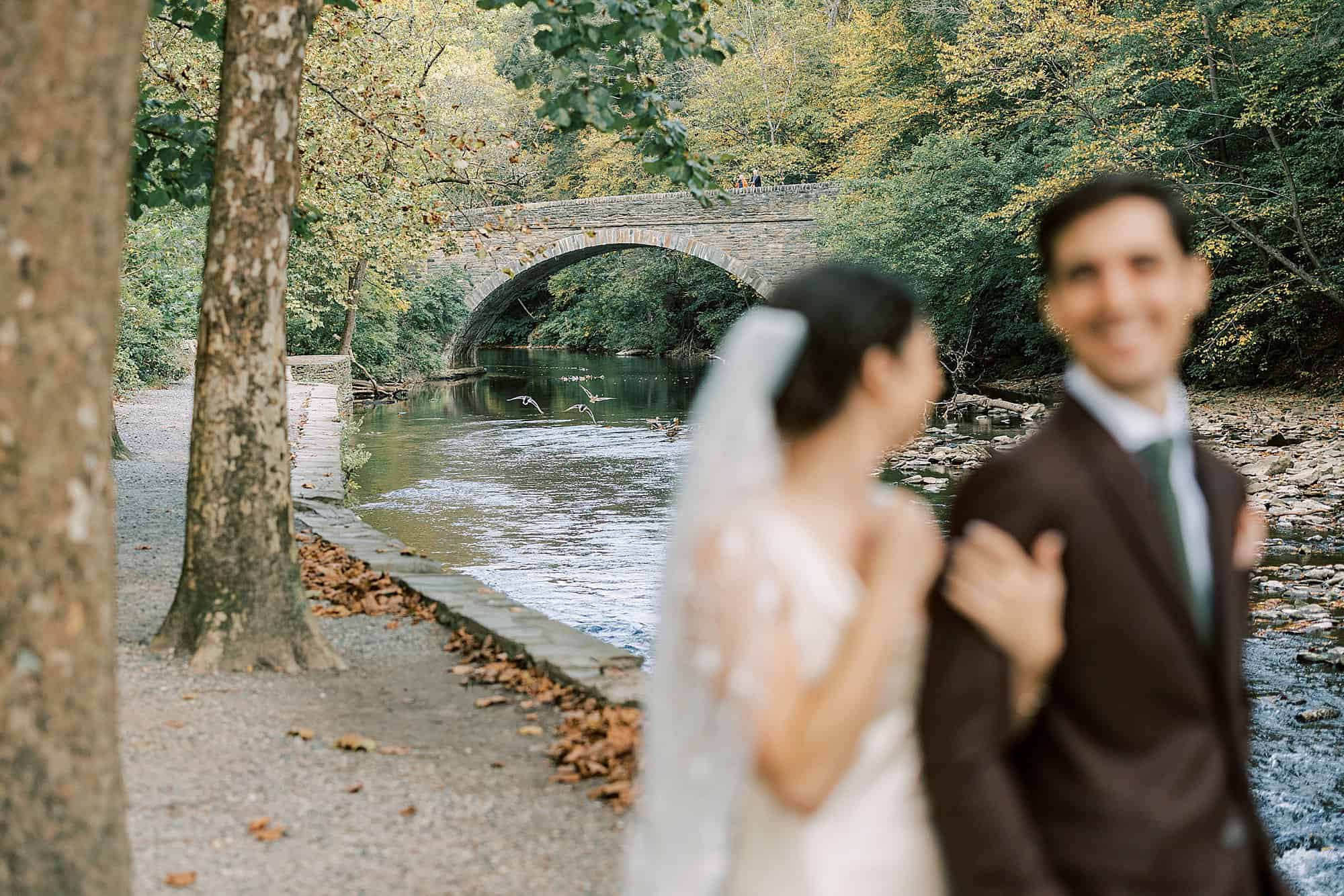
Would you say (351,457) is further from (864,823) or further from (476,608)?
(864,823)

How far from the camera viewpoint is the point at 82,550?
2.31 metres

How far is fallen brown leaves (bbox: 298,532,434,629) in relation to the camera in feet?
21.6

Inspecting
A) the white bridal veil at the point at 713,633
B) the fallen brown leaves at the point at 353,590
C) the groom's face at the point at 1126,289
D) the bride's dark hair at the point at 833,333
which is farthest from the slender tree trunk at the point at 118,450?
the groom's face at the point at 1126,289

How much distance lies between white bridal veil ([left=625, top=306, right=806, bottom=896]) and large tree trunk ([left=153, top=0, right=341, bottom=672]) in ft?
13.2

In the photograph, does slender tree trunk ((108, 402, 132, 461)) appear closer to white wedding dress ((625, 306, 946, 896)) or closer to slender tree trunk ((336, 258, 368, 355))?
slender tree trunk ((336, 258, 368, 355))

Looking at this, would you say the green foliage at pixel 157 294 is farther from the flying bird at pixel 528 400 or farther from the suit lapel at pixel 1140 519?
the suit lapel at pixel 1140 519

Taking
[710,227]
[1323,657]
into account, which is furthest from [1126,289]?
[710,227]

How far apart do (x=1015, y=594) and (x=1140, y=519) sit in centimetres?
18

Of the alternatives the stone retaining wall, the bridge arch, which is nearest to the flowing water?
the stone retaining wall

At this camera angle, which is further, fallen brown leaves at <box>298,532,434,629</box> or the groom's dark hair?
fallen brown leaves at <box>298,532,434,629</box>

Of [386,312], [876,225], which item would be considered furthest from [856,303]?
[386,312]

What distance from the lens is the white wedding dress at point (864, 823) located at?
1.48 metres

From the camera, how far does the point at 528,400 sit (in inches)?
1020

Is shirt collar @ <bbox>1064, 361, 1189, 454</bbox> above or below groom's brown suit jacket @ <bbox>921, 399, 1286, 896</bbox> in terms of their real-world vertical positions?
above
